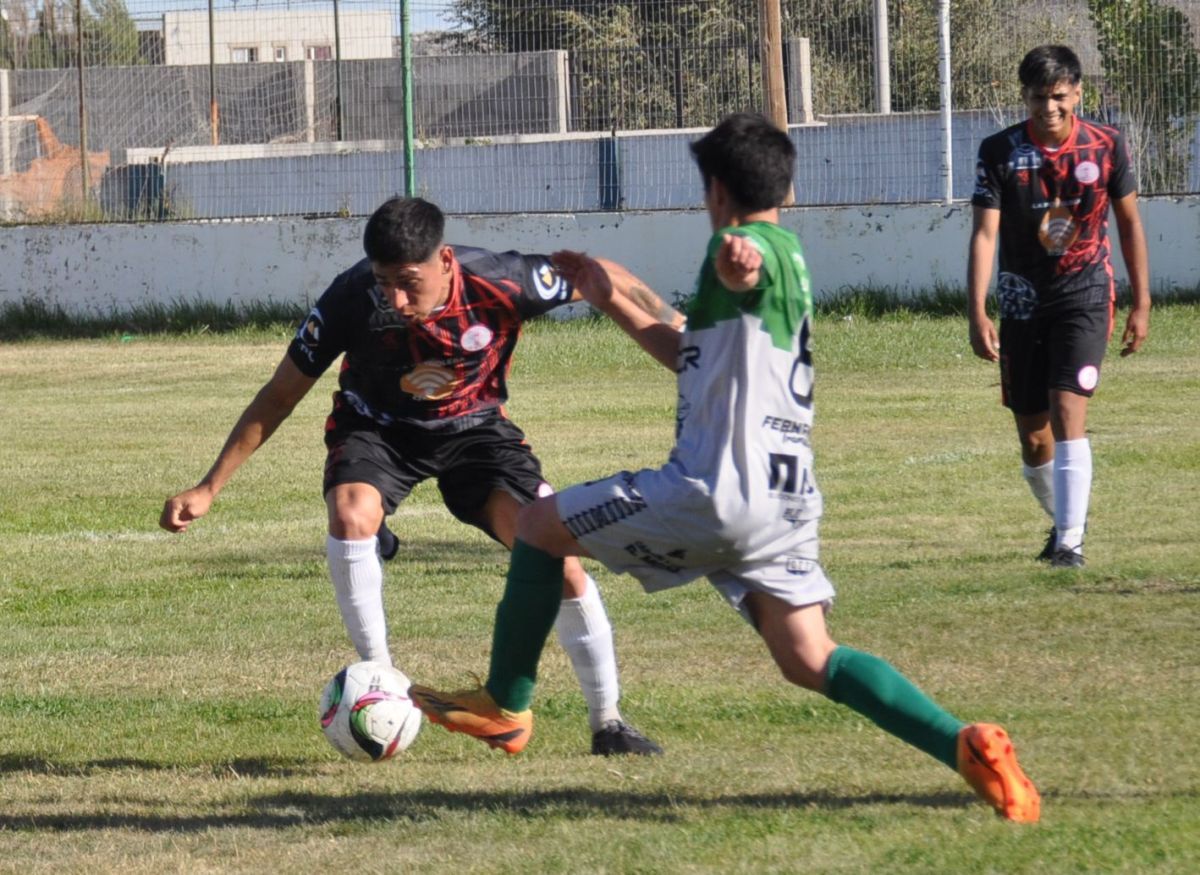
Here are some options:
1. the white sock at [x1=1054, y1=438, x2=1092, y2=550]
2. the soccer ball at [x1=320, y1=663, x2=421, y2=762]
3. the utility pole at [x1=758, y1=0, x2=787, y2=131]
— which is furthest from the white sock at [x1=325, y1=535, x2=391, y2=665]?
the utility pole at [x1=758, y1=0, x2=787, y2=131]

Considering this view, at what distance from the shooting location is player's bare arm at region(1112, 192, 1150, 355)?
7.57 m

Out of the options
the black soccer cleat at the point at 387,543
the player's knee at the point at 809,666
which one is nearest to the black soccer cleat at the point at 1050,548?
the black soccer cleat at the point at 387,543

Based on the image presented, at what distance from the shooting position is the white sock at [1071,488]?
7504 millimetres

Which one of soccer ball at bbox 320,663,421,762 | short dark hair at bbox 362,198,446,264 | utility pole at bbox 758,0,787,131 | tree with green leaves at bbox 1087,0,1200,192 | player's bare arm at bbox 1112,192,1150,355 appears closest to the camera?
soccer ball at bbox 320,663,421,762

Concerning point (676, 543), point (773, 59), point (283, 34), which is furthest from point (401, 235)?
point (283, 34)

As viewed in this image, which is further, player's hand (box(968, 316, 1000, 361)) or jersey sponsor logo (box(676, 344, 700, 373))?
player's hand (box(968, 316, 1000, 361))

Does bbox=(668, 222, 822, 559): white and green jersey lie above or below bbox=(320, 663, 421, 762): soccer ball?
above

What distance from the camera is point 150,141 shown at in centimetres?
2756

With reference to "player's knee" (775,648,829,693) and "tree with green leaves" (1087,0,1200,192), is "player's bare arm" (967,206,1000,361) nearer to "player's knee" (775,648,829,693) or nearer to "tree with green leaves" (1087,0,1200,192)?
"player's knee" (775,648,829,693)

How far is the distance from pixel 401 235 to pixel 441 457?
761 millimetres

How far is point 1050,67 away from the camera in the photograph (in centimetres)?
724

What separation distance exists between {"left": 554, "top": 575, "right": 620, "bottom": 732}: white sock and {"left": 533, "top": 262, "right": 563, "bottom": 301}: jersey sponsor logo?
36.3 inches

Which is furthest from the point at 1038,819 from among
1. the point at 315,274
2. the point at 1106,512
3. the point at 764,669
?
the point at 315,274

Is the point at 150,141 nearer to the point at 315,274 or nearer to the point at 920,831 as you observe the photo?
the point at 315,274
